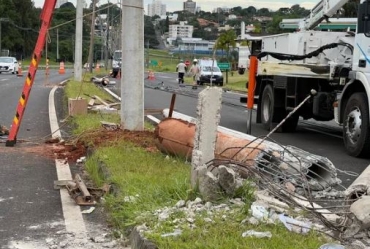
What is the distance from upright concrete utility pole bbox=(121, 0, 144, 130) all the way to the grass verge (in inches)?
60.1

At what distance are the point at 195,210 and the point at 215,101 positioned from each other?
1.19m

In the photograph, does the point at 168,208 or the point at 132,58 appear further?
the point at 132,58

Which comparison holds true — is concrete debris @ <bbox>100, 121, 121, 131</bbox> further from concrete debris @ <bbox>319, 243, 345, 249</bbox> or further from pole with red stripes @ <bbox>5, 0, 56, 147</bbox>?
concrete debris @ <bbox>319, 243, 345, 249</bbox>

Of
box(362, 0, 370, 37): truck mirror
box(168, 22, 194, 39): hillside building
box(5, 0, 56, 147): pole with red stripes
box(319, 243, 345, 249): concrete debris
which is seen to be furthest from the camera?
box(168, 22, 194, 39): hillside building

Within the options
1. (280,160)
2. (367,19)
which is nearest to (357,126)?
(367,19)

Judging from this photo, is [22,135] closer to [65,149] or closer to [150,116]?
[65,149]

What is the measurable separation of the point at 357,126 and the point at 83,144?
458 centimetres

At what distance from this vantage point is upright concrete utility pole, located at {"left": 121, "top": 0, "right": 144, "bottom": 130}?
9.62 meters

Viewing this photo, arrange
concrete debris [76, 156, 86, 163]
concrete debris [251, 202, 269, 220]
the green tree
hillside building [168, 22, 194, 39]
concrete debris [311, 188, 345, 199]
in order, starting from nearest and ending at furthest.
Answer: concrete debris [251, 202, 269, 220] < concrete debris [311, 188, 345, 199] < concrete debris [76, 156, 86, 163] < hillside building [168, 22, 194, 39] < the green tree

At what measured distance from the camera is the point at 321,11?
13.1 meters

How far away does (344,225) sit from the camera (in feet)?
15.8

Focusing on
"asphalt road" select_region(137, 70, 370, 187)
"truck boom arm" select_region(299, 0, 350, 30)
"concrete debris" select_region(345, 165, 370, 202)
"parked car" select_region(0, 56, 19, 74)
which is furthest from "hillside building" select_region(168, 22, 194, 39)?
"concrete debris" select_region(345, 165, 370, 202)

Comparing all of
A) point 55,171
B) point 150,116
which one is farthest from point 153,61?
point 55,171

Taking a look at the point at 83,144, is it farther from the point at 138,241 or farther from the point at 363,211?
the point at 363,211
